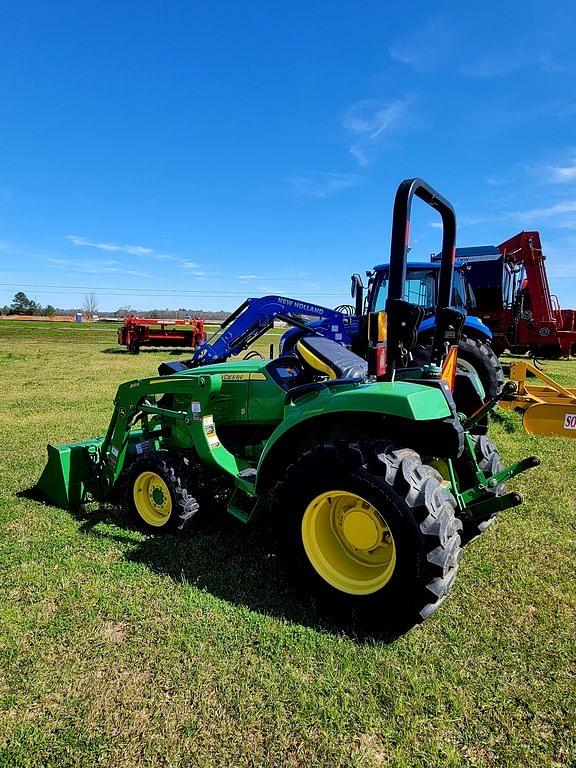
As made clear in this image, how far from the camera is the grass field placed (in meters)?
1.84

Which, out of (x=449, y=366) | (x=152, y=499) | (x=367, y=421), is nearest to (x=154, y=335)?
(x=152, y=499)

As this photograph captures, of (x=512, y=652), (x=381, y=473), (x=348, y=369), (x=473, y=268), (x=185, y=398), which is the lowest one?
(x=512, y=652)

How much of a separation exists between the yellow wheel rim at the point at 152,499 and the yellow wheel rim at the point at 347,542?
50.5 inches

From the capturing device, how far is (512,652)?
7.62 ft

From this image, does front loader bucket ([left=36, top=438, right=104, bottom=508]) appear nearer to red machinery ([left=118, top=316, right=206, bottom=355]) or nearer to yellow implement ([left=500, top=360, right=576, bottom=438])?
yellow implement ([left=500, top=360, right=576, bottom=438])

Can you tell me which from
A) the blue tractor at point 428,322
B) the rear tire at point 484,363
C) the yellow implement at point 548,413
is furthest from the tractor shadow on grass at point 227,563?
the rear tire at point 484,363

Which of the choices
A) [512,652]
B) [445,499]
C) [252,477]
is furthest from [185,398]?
[512,652]

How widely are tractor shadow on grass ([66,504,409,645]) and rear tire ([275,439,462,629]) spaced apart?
10 cm

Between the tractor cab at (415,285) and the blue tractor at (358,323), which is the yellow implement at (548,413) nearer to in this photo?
the blue tractor at (358,323)

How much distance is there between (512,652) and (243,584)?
4.81 feet

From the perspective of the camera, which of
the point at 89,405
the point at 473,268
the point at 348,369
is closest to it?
the point at 348,369

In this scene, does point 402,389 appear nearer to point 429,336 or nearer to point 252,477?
point 252,477

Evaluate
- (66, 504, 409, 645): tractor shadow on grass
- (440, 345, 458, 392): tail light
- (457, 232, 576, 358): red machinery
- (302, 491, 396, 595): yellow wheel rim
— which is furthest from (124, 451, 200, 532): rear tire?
(457, 232, 576, 358): red machinery

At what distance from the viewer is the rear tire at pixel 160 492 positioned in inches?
134
